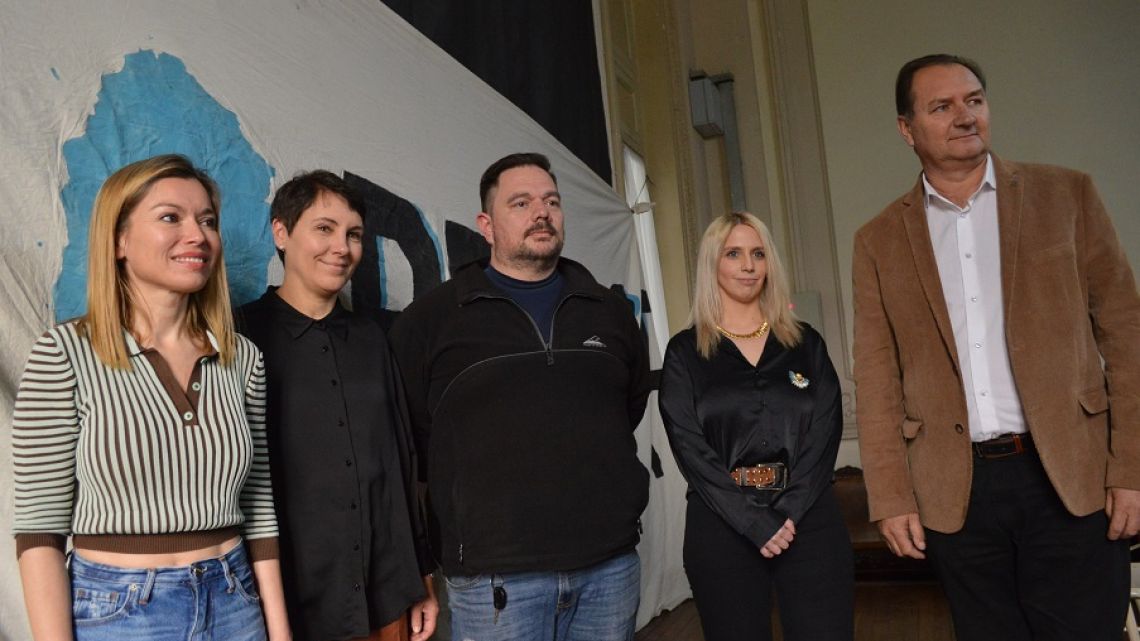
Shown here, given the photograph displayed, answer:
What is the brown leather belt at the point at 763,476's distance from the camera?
2195mm

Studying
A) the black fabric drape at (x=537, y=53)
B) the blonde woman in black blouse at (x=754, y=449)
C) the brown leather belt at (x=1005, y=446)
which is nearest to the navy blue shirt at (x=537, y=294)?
the blonde woman in black blouse at (x=754, y=449)

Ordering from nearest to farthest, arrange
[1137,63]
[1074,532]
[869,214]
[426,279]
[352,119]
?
1. [1074,532]
2. [352,119]
3. [426,279]
4. [1137,63]
5. [869,214]

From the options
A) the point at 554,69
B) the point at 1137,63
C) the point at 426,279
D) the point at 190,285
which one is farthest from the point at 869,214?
the point at 190,285

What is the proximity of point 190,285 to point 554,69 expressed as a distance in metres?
3.06

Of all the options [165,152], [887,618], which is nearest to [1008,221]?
[165,152]

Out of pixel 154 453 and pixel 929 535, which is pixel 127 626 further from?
pixel 929 535

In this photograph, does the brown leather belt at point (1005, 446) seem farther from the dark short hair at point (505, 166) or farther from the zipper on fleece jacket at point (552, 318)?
the dark short hair at point (505, 166)

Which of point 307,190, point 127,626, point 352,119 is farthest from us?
point 352,119

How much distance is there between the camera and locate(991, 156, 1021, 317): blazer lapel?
180 cm

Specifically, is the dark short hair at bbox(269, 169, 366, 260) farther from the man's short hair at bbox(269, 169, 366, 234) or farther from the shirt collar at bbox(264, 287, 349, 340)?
the shirt collar at bbox(264, 287, 349, 340)

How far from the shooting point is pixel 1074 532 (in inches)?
66.8

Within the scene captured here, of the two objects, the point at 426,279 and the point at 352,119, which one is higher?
the point at 352,119

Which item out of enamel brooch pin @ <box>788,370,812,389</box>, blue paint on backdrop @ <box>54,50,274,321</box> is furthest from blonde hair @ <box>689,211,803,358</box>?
blue paint on backdrop @ <box>54,50,274,321</box>

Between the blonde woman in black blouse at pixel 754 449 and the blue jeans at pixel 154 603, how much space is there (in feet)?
3.86
